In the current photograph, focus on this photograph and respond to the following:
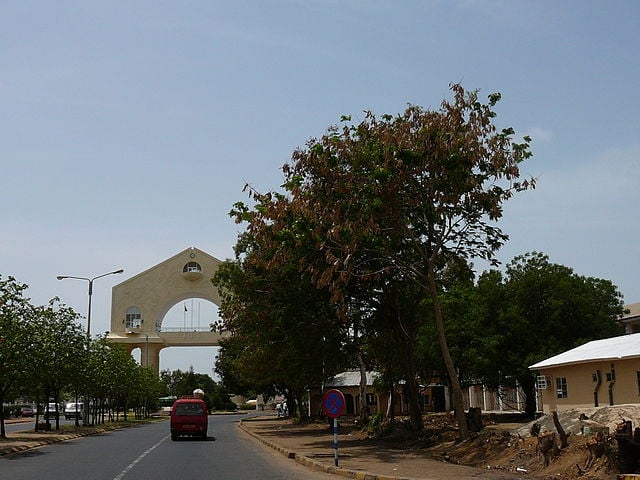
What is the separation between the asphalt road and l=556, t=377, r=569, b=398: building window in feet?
40.8

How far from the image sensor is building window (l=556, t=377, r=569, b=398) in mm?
31094

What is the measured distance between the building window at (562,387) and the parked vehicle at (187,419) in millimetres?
15847

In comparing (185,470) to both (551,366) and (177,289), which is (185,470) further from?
(177,289)

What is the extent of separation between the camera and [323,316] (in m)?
29.6

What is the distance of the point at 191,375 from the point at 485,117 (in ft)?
383

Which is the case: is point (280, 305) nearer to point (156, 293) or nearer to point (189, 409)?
point (189, 409)

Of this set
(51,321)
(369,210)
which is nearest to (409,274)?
(369,210)

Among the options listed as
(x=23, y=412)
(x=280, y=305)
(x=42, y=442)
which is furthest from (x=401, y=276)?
(x=23, y=412)

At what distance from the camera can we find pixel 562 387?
3145 centimetres

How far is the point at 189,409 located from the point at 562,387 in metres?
16.7

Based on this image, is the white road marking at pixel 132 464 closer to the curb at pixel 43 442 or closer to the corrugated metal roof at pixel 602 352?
the curb at pixel 43 442

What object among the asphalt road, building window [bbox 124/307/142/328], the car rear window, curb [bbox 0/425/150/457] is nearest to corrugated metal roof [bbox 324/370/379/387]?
curb [bbox 0/425/150/457]

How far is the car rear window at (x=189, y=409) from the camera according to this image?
115 ft

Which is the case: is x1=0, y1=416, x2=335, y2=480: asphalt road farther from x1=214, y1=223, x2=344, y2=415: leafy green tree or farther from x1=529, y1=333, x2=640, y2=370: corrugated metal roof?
x1=529, y1=333, x2=640, y2=370: corrugated metal roof
